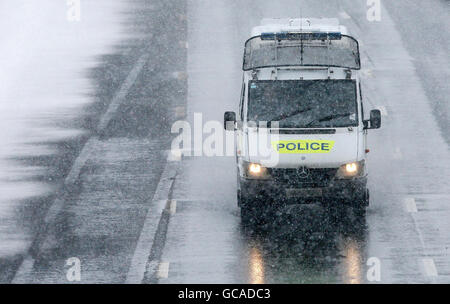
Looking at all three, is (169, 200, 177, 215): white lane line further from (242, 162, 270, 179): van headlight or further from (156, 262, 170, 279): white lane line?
(156, 262, 170, 279): white lane line

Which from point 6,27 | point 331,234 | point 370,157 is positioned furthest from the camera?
point 6,27

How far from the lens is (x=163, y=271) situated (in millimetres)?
18391

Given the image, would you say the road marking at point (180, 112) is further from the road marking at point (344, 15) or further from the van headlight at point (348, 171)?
the road marking at point (344, 15)

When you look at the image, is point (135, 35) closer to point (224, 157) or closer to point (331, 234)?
point (224, 157)

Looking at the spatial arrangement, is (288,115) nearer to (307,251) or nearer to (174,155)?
(307,251)

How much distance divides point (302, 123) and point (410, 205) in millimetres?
2588

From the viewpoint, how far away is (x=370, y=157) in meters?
24.7

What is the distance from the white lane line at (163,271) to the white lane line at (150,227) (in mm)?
216

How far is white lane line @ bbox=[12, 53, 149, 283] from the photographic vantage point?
738 inches

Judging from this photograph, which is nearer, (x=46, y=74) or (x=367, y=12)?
(x=46, y=74)

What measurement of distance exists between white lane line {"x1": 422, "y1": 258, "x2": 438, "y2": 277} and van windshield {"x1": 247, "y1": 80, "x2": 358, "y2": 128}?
2730mm

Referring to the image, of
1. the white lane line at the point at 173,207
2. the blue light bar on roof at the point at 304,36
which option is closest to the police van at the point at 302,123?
the blue light bar on roof at the point at 304,36
